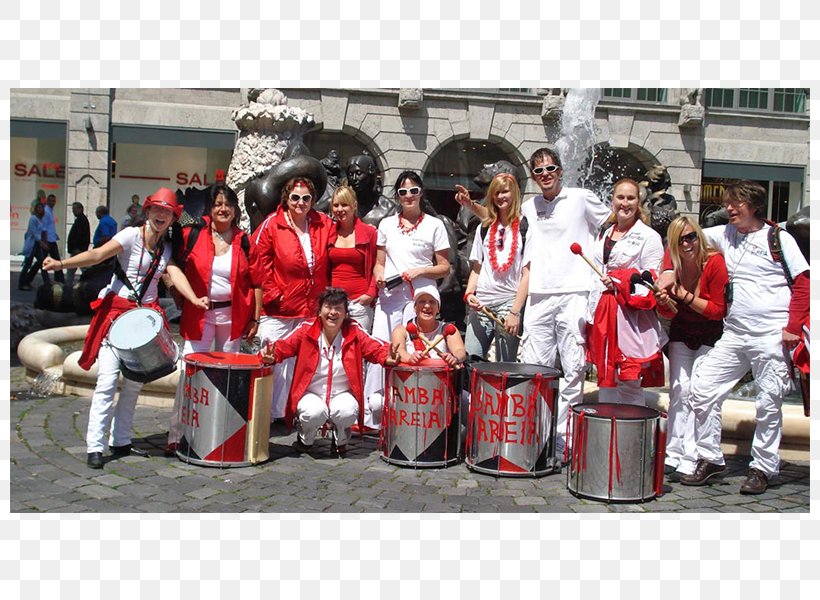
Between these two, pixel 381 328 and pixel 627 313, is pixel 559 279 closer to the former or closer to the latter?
pixel 627 313

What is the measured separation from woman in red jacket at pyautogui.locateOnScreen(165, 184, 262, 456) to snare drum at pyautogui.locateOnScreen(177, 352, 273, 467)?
0.36 metres

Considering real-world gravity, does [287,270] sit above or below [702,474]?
above

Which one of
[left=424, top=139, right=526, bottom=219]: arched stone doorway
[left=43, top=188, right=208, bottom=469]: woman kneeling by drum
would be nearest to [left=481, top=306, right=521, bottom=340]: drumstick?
[left=43, top=188, right=208, bottom=469]: woman kneeling by drum

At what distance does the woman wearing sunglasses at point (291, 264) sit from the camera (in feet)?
19.8

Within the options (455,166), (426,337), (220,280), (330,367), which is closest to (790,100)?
(455,166)

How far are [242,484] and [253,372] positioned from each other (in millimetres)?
662

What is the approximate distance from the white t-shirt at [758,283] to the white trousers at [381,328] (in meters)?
2.14

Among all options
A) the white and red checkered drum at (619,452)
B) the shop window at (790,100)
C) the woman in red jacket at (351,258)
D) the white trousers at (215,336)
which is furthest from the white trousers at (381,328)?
the shop window at (790,100)

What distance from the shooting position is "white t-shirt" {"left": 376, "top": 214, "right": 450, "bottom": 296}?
612 cm

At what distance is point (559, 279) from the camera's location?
5586 millimetres

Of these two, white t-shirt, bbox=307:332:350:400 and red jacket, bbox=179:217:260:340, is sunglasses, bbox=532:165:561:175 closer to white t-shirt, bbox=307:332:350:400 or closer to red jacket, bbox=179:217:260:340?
white t-shirt, bbox=307:332:350:400

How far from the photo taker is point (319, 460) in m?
5.59

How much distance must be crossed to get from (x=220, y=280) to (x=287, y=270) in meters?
0.53

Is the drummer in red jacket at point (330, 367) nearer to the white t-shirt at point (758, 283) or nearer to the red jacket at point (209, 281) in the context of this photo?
the red jacket at point (209, 281)
